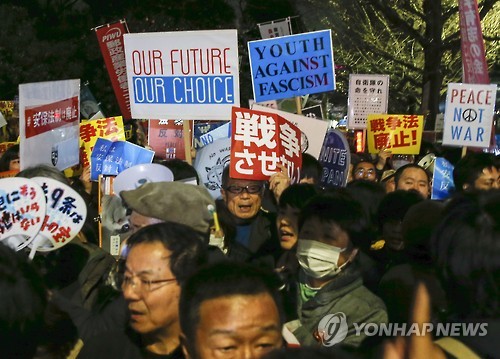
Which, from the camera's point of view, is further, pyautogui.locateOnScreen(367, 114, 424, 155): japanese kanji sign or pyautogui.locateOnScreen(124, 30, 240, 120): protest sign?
pyautogui.locateOnScreen(367, 114, 424, 155): japanese kanji sign

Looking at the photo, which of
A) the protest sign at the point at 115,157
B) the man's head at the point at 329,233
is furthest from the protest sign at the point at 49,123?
the man's head at the point at 329,233

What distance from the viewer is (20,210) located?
14.2 ft

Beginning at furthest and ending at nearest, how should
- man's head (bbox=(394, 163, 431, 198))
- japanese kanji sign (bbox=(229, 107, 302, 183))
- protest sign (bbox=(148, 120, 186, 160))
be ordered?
protest sign (bbox=(148, 120, 186, 160))
man's head (bbox=(394, 163, 431, 198))
japanese kanji sign (bbox=(229, 107, 302, 183))

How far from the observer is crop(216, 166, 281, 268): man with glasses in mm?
5453

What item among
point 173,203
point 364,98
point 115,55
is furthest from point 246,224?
point 364,98

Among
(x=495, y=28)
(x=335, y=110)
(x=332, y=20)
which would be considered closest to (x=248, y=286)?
(x=495, y=28)

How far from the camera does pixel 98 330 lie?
11.7ft

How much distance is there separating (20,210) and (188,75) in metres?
3.38

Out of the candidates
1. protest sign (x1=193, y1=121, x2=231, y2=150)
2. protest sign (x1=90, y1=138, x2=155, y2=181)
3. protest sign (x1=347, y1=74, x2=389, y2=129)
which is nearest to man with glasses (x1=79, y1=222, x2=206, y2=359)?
protest sign (x1=90, y1=138, x2=155, y2=181)

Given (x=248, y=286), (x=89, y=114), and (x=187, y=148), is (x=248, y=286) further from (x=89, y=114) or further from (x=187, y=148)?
(x=89, y=114)

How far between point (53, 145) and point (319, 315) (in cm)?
461

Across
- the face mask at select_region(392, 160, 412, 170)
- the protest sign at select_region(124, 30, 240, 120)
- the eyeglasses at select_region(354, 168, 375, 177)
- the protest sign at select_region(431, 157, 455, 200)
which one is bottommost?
the face mask at select_region(392, 160, 412, 170)

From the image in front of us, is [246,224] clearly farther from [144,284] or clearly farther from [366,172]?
[366,172]

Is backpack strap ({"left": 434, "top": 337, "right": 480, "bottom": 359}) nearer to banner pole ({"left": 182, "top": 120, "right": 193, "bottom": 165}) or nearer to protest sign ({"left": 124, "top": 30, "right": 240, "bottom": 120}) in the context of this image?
banner pole ({"left": 182, "top": 120, "right": 193, "bottom": 165})
